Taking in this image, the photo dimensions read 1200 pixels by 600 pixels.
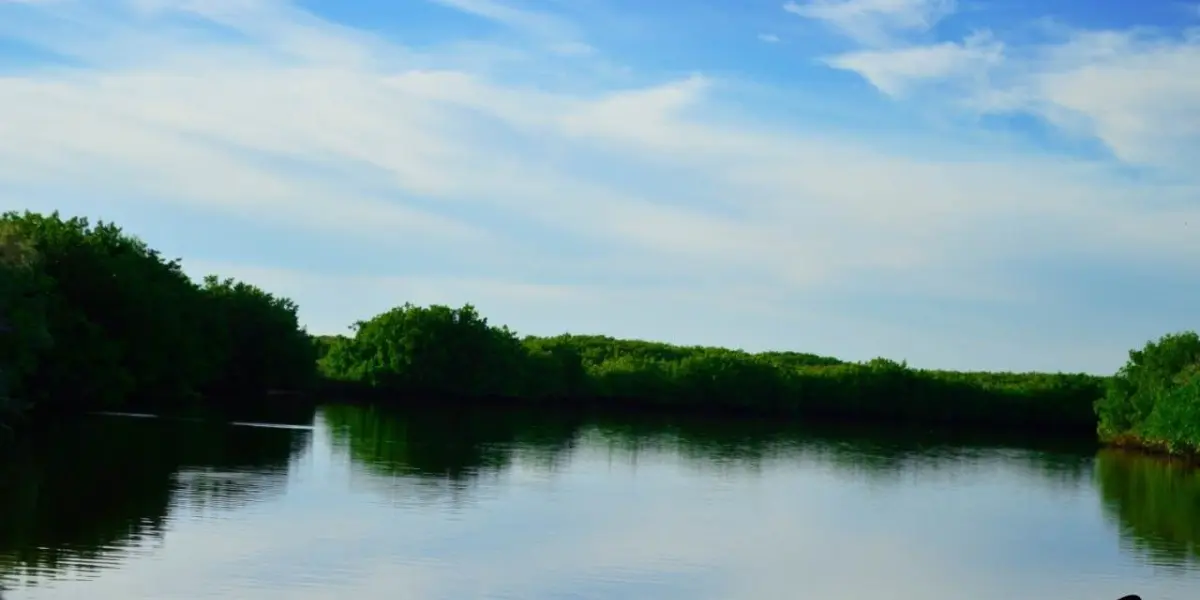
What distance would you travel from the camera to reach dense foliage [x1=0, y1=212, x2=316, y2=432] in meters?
44.4

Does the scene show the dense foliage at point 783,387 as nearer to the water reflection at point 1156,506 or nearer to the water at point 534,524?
the water reflection at point 1156,506

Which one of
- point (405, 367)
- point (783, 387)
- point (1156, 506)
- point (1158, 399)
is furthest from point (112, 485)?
point (783, 387)

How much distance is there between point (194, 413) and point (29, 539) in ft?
133

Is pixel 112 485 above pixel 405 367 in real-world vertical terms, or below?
below

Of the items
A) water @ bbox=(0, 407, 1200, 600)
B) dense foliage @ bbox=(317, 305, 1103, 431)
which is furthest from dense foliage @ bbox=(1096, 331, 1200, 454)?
dense foliage @ bbox=(317, 305, 1103, 431)

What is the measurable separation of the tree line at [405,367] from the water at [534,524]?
5.21m

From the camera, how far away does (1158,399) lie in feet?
229

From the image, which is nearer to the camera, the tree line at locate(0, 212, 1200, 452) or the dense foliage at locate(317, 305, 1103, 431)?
the tree line at locate(0, 212, 1200, 452)

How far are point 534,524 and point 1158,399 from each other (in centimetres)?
4969

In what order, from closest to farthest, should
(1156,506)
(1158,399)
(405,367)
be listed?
(1156,506), (1158,399), (405,367)

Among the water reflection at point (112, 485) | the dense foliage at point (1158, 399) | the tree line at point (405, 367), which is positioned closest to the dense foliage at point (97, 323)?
the tree line at point (405, 367)

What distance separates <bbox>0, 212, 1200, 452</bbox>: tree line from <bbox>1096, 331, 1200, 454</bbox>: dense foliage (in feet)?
0.32

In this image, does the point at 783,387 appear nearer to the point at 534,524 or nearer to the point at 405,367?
the point at 405,367

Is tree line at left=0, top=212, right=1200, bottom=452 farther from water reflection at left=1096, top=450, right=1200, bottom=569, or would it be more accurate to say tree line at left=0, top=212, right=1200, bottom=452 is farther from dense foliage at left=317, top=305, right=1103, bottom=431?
water reflection at left=1096, top=450, right=1200, bottom=569
